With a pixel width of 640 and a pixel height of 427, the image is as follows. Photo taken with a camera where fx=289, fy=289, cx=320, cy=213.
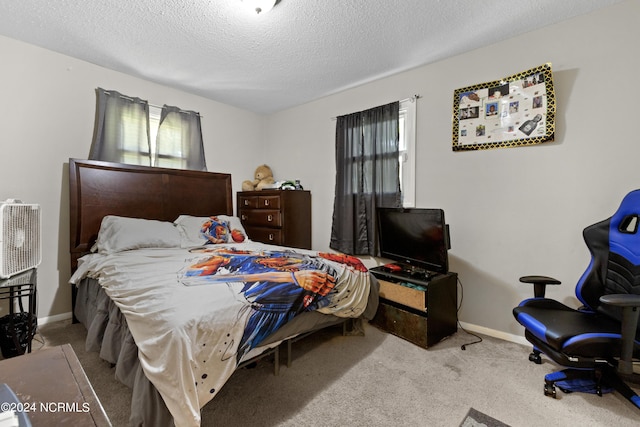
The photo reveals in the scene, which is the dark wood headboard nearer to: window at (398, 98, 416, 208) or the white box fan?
the white box fan

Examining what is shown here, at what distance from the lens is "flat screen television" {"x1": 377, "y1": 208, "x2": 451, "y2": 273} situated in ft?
7.77

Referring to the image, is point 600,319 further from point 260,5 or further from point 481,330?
point 260,5

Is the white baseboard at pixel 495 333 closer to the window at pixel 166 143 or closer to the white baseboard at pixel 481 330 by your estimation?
the white baseboard at pixel 481 330

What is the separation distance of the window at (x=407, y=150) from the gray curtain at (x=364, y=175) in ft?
0.22

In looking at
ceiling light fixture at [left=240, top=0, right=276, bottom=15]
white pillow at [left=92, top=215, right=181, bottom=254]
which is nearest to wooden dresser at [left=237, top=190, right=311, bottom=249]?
white pillow at [left=92, top=215, right=181, bottom=254]

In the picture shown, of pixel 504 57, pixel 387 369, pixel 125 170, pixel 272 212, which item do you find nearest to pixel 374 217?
pixel 272 212

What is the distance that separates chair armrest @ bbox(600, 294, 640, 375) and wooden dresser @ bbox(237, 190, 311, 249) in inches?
113

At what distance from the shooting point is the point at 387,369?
2021 mm

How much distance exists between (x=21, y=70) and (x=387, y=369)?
12.9 ft

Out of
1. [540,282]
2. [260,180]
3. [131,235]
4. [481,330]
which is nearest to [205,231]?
[131,235]

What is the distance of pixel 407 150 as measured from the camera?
9.98 ft

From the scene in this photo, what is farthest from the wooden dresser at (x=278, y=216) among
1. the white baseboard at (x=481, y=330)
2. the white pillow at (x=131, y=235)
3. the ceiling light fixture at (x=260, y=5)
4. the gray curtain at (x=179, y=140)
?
the white baseboard at (x=481, y=330)

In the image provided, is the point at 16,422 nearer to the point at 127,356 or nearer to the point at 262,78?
the point at 127,356

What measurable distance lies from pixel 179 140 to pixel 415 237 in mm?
2980
